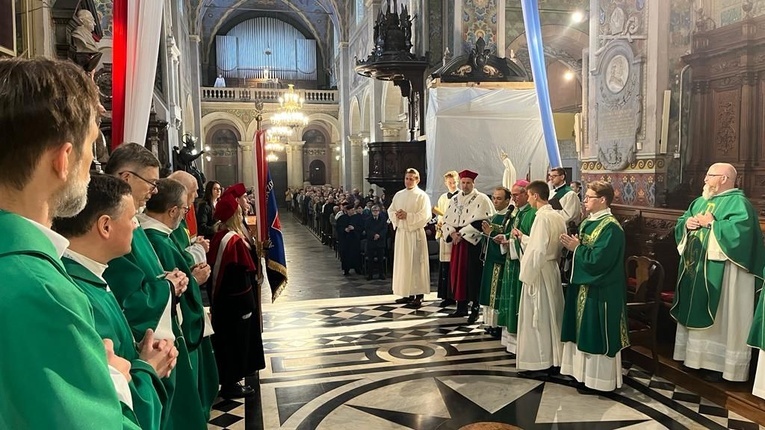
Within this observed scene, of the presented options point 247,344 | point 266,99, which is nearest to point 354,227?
point 247,344

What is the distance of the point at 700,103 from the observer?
626 cm

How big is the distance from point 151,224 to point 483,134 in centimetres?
826

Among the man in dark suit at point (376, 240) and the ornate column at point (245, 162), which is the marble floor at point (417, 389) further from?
the ornate column at point (245, 162)

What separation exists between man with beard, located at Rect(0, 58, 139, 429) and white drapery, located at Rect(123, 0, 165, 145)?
2374mm

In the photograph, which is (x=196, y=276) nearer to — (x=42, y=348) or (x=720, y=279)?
(x=42, y=348)

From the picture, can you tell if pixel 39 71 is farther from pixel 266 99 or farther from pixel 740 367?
pixel 266 99

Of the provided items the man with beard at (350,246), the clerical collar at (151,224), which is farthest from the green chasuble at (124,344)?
the man with beard at (350,246)

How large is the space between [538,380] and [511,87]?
22.6ft

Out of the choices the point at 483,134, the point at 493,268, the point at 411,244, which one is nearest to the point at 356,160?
the point at 483,134

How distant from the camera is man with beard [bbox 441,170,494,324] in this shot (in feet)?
20.9

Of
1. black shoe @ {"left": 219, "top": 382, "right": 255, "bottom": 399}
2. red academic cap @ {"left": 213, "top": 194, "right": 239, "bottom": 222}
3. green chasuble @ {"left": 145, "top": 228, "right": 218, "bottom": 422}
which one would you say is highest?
red academic cap @ {"left": 213, "top": 194, "right": 239, "bottom": 222}

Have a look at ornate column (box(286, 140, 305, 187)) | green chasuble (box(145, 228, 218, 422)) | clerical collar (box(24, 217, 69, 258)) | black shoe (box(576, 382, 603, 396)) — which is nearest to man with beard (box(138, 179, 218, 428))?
green chasuble (box(145, 228, 218, 422))

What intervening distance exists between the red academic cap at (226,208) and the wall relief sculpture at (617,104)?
4583 mm

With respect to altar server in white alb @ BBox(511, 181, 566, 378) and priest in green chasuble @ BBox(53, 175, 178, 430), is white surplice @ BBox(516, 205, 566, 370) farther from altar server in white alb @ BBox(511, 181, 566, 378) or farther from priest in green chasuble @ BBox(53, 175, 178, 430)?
priest in green chasuble @ BBox(53, 175, 178, 430)
